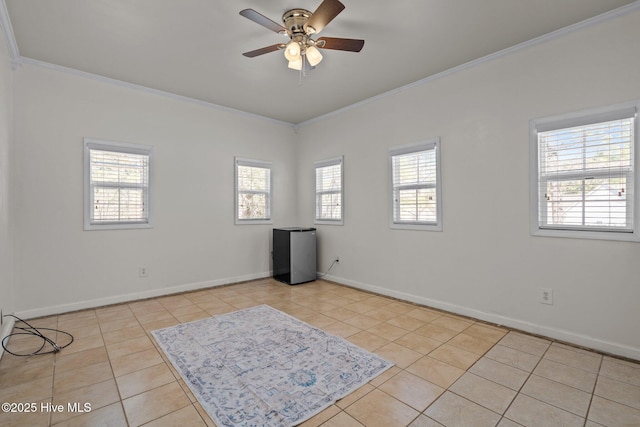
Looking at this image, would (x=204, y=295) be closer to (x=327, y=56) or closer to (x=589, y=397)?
(x=327, y=56)

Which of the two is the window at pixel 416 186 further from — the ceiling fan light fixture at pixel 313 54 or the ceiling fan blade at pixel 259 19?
the ceiling fan blade at pixel 259 19

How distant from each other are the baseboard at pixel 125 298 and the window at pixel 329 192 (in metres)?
1.53

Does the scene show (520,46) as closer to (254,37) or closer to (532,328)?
(254,37)

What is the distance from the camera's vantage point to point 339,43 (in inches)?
97.6

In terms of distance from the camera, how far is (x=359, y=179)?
458cm

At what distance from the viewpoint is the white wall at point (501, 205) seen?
251 centimetres

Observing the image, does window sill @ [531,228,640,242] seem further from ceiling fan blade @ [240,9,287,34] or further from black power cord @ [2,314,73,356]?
black power cord @ [2,314,73,356]

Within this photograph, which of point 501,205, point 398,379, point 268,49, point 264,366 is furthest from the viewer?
point 501,205

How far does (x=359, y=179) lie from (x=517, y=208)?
2.13m

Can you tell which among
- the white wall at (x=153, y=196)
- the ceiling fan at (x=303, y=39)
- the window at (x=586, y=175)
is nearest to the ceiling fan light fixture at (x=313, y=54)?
the ceiling fan at (x=303, y=39)

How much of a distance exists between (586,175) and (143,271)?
4.95 meters

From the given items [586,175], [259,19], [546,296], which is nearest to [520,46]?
[586,175]

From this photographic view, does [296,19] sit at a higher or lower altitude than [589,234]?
higher

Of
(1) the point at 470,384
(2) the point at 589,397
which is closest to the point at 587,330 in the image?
(2) the point at 589,397
